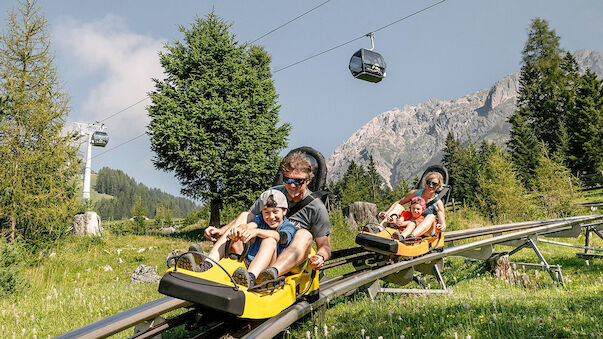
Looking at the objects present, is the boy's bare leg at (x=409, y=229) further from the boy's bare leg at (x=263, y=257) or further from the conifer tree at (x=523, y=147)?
the conifer tree at (x=523, y=147)

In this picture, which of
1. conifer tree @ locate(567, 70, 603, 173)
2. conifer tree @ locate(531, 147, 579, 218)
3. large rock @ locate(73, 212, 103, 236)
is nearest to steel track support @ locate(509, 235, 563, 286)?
conifer tree @ locate(531, 147, 579, 218)

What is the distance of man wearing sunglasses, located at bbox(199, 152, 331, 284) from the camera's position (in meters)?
3.27

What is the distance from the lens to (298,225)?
391 centimetres

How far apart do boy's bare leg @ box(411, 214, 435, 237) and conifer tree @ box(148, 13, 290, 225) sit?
12.9 metres

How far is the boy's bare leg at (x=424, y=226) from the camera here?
5.79m

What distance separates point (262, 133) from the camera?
19.3m

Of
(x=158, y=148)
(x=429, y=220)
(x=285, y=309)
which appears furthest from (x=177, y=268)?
(x=158, y=148)

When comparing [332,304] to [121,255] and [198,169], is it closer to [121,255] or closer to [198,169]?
[121,255]

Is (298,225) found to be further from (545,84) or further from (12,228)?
(545,84)

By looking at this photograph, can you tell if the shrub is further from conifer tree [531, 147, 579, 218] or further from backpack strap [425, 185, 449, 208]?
conifer tree [531, 147, 579, 218]

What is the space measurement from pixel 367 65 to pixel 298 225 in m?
8.29

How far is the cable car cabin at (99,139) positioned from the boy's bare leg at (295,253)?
31189mm

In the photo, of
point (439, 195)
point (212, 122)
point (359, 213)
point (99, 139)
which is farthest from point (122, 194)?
point (439, 195)

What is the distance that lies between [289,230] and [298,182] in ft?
1.77
